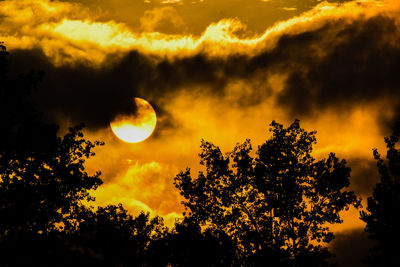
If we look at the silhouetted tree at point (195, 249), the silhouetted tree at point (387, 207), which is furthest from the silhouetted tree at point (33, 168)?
the silhouetted tree at point (387, 207)

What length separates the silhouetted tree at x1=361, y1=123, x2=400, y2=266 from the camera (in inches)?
1156

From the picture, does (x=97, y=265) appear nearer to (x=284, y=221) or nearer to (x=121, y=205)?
(x=284, y=221)

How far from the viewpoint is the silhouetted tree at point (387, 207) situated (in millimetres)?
29375

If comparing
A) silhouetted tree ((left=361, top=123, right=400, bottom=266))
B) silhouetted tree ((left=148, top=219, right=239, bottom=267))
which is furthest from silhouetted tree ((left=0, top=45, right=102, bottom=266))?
silhouetted tree ((left=361, top=123, right=400, bottom=266))

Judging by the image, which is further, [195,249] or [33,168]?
[195,249]

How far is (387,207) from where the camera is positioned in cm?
3034

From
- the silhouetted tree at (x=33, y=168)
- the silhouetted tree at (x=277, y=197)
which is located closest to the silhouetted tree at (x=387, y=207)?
the silhouetted tree at (x=277, y=197)

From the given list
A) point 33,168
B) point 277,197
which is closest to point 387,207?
point 277,197

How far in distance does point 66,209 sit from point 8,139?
7722mm

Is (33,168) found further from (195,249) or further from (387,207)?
(387,207)

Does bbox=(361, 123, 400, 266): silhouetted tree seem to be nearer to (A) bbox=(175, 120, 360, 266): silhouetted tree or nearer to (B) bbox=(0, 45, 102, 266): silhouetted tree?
(A) bbox=(175, 120, 360, 266): silhouetted tree

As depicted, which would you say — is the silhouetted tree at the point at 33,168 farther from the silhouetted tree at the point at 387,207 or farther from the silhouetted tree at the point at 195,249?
the silhouetted tree at the point at 387,207

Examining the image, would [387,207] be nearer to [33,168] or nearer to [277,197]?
[277,197]

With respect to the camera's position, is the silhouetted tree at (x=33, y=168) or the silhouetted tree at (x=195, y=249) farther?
the silhouetted tree at (x=195, y=249)
